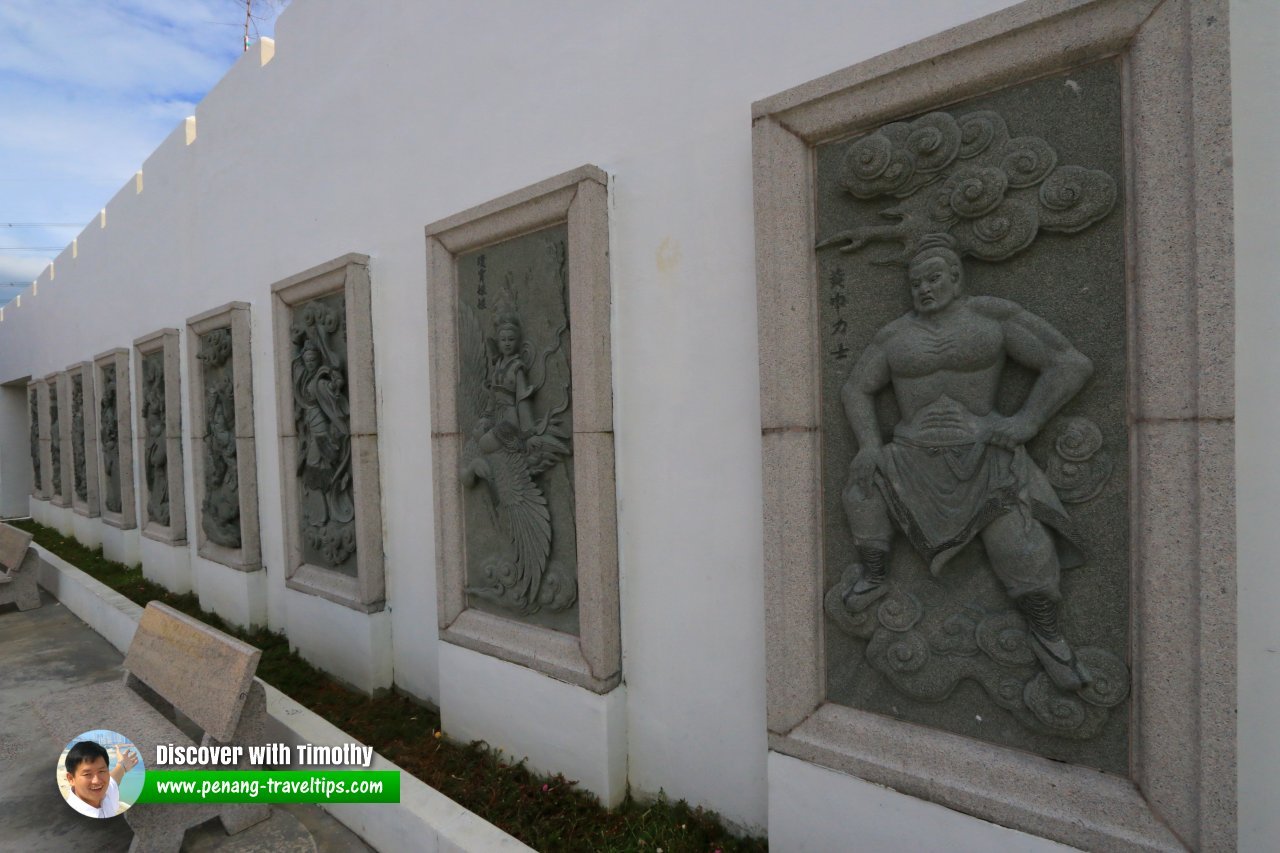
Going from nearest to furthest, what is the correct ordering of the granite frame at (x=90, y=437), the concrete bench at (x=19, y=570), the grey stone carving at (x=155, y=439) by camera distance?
the concrete bench at (x=19, y=570) → the grey stone carving at (x=155, y=439) → the granite frame at (x=90, y=437)

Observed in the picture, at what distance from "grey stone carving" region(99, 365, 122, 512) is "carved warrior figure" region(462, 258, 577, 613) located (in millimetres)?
8548

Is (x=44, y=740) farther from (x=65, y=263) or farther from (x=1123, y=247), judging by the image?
(x=65, y=263)

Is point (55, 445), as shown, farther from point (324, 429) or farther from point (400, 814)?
point (400, 814)

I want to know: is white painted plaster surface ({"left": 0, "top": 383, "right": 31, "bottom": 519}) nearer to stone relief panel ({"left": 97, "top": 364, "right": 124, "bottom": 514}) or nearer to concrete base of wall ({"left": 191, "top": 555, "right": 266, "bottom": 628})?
stone relief panel ({"left": 97, "top": 364, "right": 124, "bottom": 514})

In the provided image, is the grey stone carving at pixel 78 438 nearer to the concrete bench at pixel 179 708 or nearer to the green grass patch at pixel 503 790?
the green grass patch at pixel 503 790

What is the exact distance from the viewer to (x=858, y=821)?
2367 mm

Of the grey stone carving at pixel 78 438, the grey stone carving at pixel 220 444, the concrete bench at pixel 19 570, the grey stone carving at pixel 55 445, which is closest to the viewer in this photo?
the grey stone carving at pixel 220 444

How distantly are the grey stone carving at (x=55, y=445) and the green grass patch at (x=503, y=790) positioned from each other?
1074 cm

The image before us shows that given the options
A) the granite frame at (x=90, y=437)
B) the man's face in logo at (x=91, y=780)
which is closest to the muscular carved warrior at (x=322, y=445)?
the man's face in logo at (x=91, y=780)

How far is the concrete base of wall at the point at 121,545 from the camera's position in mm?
9023

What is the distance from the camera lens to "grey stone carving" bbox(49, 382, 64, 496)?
12.1 meters

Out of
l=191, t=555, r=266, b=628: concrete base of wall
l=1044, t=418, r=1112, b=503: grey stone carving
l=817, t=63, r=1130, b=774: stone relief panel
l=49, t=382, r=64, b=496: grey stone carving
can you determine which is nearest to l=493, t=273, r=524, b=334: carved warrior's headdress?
l=817, t=63, r=1130, b=774: stone relief panel

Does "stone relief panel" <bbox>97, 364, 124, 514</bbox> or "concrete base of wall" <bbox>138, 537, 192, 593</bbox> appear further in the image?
"stone relief panel" <bbox>97, 364, 124, 514</bbox>

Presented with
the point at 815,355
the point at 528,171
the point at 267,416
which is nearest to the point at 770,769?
the point at 815,355
